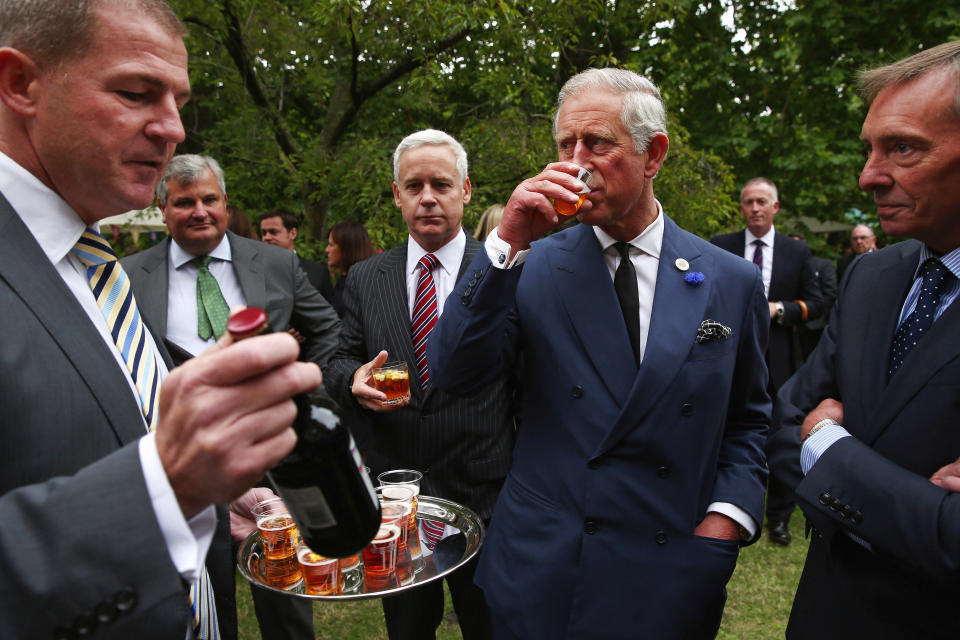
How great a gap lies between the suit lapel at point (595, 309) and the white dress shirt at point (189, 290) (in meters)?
2.25

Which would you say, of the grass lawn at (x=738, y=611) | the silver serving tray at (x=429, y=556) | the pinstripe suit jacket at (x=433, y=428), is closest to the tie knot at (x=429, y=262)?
the pinstripe suit jacket at (x=433, y=428)

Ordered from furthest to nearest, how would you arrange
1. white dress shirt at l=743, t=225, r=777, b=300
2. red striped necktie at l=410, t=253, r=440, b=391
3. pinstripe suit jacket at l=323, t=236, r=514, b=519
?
white dress shirt at l=743, t=225, r=777, b=300 → red striped necktie at l=410, t=253, r=440, b=391 → pinstripe suit jacket at l=323, t=236, r=514, b=519

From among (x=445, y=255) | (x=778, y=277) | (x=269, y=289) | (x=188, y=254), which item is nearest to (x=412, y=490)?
(x=445, y=255)

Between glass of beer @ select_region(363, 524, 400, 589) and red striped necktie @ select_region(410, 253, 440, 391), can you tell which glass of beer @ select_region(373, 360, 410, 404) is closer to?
red striped necktie @ select_region(410, 253, 440, 391)

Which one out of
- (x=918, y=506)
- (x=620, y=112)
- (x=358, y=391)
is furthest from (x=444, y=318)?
(x=918, y=506)

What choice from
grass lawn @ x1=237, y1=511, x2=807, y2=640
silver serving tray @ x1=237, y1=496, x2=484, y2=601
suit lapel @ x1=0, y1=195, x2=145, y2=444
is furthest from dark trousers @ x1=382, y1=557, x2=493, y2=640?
suit lapel @ x1=0, y1=195, x2=145, y2=444

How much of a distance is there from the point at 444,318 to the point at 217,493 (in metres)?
1.25

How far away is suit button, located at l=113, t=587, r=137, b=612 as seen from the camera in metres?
0.91

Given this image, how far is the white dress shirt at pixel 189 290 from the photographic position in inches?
137

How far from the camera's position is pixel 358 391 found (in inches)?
103

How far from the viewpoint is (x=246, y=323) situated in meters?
0.94

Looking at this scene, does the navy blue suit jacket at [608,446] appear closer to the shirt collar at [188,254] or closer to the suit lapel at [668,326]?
the suit lapel at [668,326]

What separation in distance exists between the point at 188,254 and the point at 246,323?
10.2 ft

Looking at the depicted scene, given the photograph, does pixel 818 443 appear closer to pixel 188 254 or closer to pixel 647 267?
pixel 647 267
